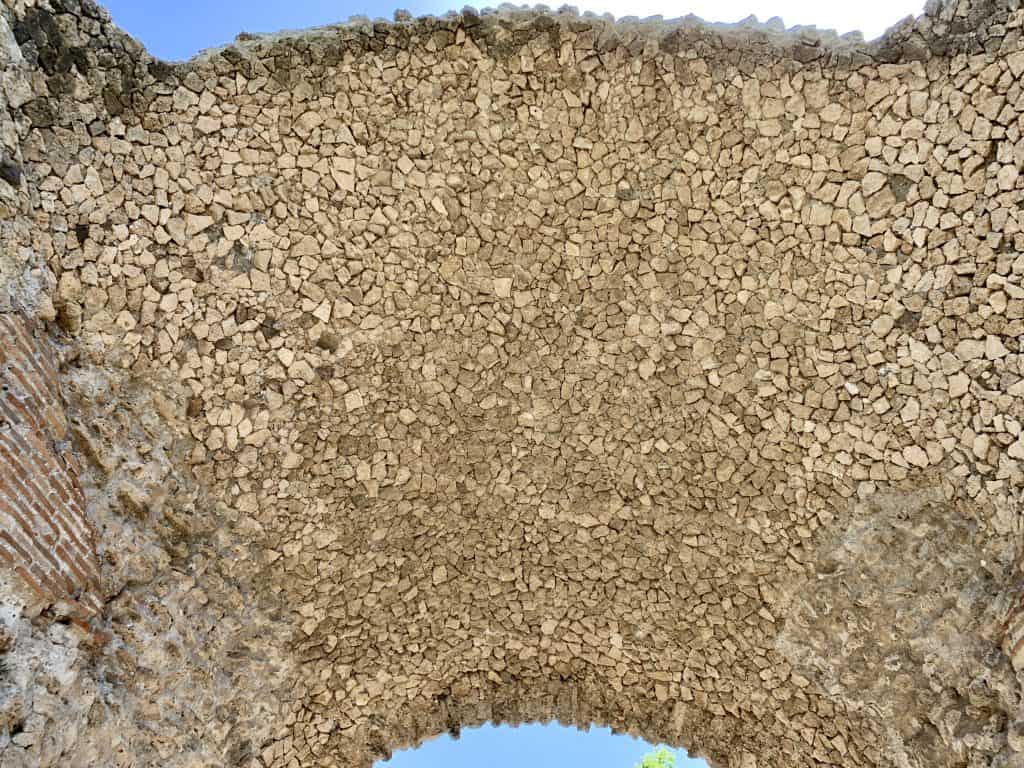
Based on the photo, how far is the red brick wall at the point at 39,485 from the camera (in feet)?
11.8

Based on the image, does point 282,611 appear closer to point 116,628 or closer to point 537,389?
point 116,628

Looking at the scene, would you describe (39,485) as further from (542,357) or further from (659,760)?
(659,760)

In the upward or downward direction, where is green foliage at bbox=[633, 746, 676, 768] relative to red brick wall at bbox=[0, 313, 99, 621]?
upward

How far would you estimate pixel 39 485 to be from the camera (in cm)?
376

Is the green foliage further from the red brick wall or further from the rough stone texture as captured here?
the red brick wall

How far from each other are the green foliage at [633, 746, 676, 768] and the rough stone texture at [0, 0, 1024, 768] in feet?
18.1

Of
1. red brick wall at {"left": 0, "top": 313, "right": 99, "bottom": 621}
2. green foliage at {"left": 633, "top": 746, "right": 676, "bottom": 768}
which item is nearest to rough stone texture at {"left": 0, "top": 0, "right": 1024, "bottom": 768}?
red brick wall at {"left": 0, "top": 313, "right": 99, "bottom": 621}

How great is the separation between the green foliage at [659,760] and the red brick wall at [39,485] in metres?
8.16

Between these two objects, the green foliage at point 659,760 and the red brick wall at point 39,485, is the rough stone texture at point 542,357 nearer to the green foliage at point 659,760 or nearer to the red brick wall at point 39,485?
the red brick wall at point 39,485

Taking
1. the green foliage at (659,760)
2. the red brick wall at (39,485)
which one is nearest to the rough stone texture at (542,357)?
the red brick wall at (39,485)

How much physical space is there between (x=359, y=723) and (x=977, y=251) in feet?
14.1

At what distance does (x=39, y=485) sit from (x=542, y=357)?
2.59 meters

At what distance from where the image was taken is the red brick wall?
141 inches

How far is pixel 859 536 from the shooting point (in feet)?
15.9
